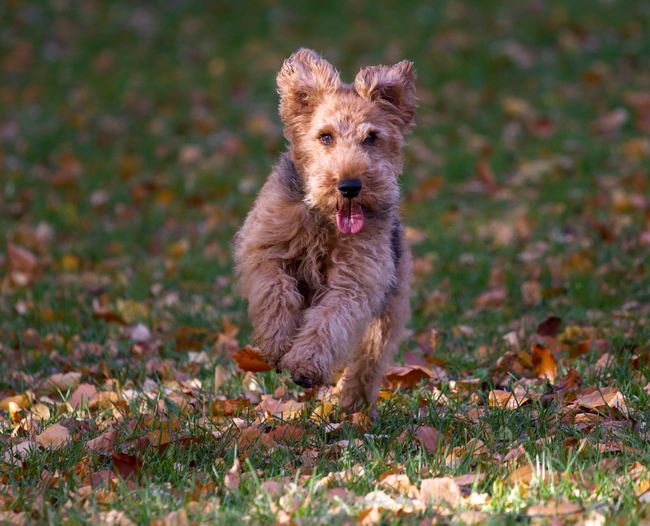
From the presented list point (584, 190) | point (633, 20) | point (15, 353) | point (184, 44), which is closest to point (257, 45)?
point (184, 44)

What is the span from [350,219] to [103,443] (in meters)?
1.38

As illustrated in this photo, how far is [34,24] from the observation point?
47.2 ft

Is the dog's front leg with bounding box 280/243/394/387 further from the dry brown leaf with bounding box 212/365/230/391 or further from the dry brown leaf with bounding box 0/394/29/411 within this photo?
the dry brown leaf with bounding box 0/394/29/411

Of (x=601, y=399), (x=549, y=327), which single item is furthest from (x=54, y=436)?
(x=549, y=327)

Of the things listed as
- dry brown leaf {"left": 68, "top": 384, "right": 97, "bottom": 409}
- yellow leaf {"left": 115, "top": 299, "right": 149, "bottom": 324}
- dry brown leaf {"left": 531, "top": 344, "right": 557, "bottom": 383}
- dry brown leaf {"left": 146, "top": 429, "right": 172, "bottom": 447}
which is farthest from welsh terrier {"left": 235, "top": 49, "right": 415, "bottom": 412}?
yellow leaf {"left": 115, "top": 299, "right": 149, "bottom": 324}

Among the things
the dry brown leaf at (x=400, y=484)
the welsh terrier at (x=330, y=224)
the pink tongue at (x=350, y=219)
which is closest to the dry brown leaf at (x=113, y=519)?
the dry brown leaf at (x=400, y=484)

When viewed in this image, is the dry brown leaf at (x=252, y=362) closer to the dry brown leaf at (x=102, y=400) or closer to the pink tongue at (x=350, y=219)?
the dry brown leaf at (x=102, y=400)

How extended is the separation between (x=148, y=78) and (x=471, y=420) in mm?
9505

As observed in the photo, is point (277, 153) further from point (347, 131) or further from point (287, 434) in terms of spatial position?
point (287, 434)

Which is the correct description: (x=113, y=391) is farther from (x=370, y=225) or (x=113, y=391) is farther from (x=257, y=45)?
(x=257, y=45)

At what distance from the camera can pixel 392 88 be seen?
458 centimetres

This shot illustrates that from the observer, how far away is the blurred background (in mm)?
6535

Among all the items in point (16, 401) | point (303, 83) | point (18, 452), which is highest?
point (303, 83)

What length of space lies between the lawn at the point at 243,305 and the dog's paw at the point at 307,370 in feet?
0.85
